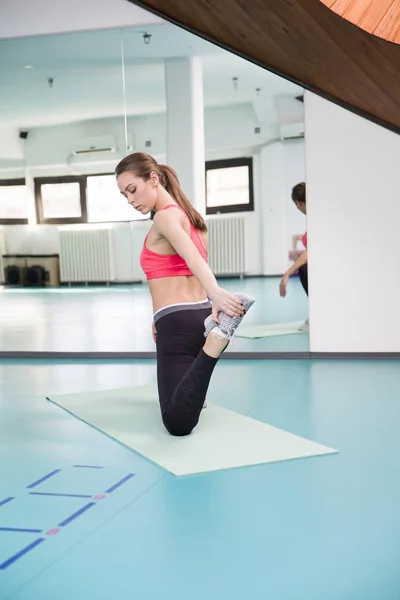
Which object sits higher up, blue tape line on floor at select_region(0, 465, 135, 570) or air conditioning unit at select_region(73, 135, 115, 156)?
air conditioning unit at select_region(73, 135, 115, 156)

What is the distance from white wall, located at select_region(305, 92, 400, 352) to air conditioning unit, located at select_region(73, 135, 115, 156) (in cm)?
148

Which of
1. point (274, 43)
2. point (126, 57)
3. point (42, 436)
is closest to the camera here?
point (274, 43)

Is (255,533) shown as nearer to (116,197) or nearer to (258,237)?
(258,237)

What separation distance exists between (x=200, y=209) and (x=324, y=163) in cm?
94

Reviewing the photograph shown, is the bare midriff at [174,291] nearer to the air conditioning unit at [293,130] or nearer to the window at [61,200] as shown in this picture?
the air conditioning unit at [293,130]

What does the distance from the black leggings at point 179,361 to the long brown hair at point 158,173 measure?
Answer: 403 millimetres

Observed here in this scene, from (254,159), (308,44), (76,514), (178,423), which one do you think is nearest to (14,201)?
(254,159)

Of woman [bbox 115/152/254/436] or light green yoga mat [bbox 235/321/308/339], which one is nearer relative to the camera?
woman [bbox 115/152/254/436]

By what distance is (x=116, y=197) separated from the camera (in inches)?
222

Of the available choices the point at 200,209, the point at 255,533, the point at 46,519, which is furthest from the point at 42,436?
the point at 200,209

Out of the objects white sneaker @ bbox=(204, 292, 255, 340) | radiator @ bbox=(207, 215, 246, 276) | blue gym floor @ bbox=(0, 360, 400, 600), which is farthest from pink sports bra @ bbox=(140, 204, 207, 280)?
radiator @ bbox=(207, 215, 246, 276)

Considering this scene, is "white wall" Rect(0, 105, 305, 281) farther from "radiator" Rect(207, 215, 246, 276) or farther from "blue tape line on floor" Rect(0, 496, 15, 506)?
"blue tape line on floor" Rect(0, 496, 15, 506)

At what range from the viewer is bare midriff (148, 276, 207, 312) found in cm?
329

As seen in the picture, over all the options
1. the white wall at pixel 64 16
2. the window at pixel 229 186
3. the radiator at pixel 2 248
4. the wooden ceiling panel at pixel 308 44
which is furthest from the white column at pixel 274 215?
the wooden ceiling panel at pixel 308 44
